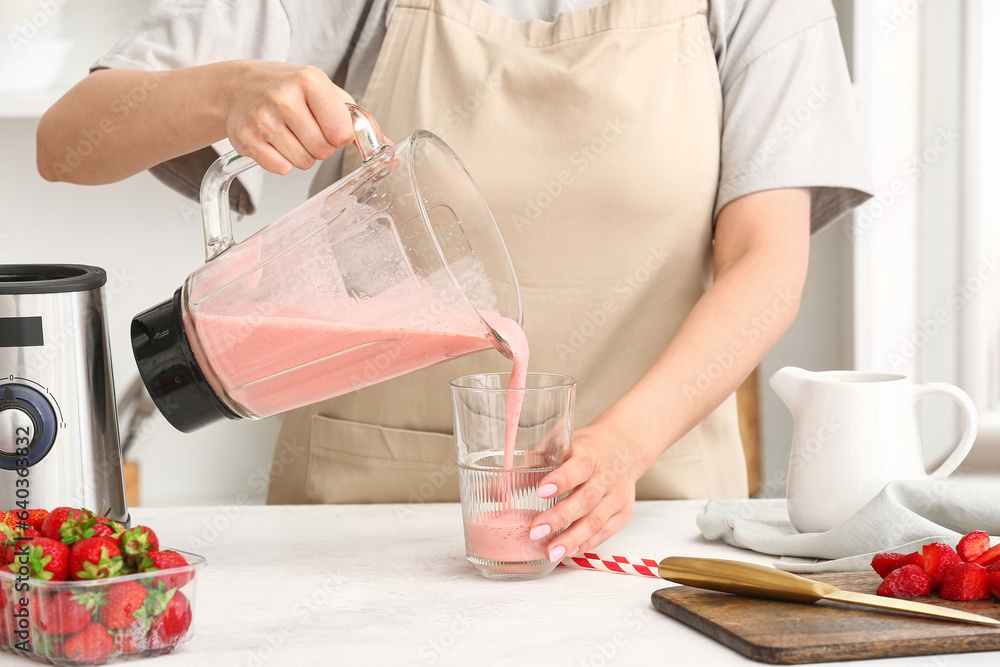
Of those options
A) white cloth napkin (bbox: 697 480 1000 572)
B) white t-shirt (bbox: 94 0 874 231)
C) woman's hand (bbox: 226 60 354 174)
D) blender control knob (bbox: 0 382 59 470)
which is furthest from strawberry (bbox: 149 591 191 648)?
white t-shirt (bbox: 94 0 874 231)

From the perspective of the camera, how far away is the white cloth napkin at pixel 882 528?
757mm

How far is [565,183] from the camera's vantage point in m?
1.12

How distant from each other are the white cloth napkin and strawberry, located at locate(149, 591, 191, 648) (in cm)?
47

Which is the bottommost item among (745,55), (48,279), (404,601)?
(404,601)

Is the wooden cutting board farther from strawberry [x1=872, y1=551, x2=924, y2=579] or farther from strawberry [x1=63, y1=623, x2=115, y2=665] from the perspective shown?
strawberry [x1=63, y1=623, x2=115, y2=665]

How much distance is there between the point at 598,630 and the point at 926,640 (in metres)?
0.21

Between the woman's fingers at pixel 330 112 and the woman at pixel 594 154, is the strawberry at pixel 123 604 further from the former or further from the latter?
the woman at pixel 594 154

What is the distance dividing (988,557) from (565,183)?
0.62 metres

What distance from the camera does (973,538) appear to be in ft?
2.29

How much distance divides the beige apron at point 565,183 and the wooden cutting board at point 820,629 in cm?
46

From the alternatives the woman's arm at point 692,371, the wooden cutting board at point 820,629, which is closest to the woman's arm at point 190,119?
the woman's arm at point 692,371

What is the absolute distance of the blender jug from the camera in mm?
695

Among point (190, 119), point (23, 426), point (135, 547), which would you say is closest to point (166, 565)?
point (135, 547)

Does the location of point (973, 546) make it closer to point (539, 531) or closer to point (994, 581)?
point (994, 581)
